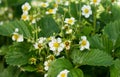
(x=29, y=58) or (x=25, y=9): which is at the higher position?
(x=25, y=9)

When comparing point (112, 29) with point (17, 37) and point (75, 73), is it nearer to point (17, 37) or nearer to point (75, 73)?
point (75, 73)

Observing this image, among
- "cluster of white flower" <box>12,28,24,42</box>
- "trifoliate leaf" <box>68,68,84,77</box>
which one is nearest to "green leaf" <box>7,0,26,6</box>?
"cluster of white flower" <box>12,28,24,42</box>

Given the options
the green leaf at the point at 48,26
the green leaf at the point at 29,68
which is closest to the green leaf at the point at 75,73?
the green leaf at the point at 29,68

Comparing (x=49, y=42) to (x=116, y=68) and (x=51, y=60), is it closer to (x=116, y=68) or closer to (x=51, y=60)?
(x=51, y=60)

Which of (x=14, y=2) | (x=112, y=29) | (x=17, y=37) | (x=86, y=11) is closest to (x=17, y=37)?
(x=17, y=37)

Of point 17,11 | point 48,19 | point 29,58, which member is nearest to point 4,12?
point 17,11

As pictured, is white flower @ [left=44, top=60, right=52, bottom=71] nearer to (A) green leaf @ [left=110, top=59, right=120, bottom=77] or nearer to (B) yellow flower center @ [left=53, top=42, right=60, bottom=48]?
(B) yellow flower center @ [left=53, top=42, right=60, bottom=48]
